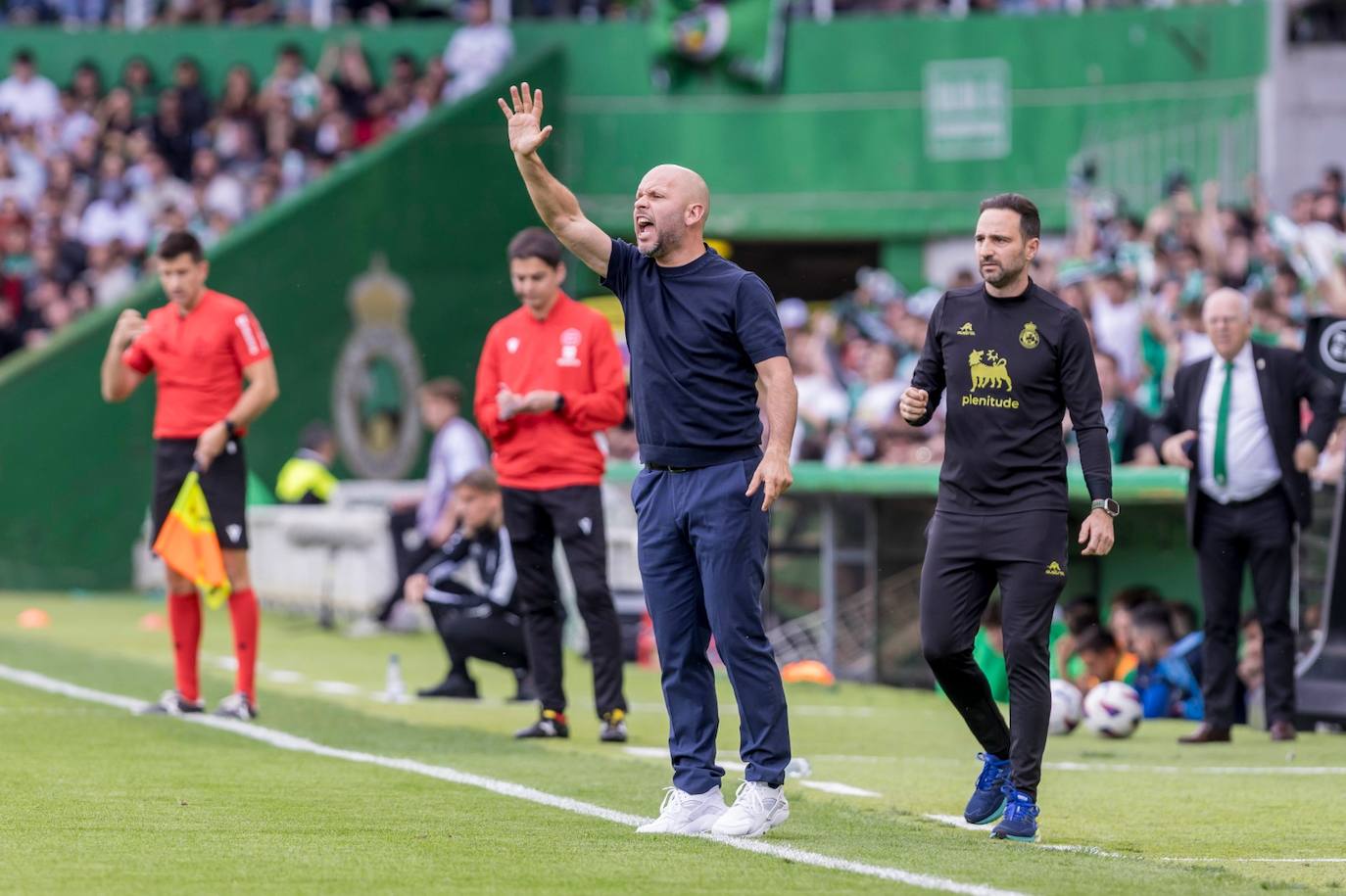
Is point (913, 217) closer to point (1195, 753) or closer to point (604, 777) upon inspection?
point (1195, 753)

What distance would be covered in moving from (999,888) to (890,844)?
1071 millimetres

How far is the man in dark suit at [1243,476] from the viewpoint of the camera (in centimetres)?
1141

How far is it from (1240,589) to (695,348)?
5075mm

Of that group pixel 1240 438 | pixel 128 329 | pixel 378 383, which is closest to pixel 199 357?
pixel 128 329

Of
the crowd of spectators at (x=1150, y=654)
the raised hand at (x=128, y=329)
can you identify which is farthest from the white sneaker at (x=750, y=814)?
the crowd of spectators at (x=1150, y=654)

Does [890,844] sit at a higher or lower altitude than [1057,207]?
lower

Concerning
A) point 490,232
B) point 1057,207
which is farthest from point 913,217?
point 490,232

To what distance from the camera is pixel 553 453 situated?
10.7 metres

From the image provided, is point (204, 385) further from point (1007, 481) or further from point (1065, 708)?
point (1007, 481)

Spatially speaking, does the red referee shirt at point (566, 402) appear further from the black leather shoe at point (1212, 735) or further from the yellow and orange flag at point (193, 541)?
the black leather shoe at point (1212, 735)

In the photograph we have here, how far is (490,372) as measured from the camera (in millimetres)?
10961

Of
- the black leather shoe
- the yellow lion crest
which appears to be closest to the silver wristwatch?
the yellow lion crest

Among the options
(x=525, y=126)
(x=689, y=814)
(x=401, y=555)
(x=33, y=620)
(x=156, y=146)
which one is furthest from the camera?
(x=156, y=146)

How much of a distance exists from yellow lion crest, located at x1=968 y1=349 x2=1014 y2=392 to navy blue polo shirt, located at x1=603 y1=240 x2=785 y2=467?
29.6 inches
